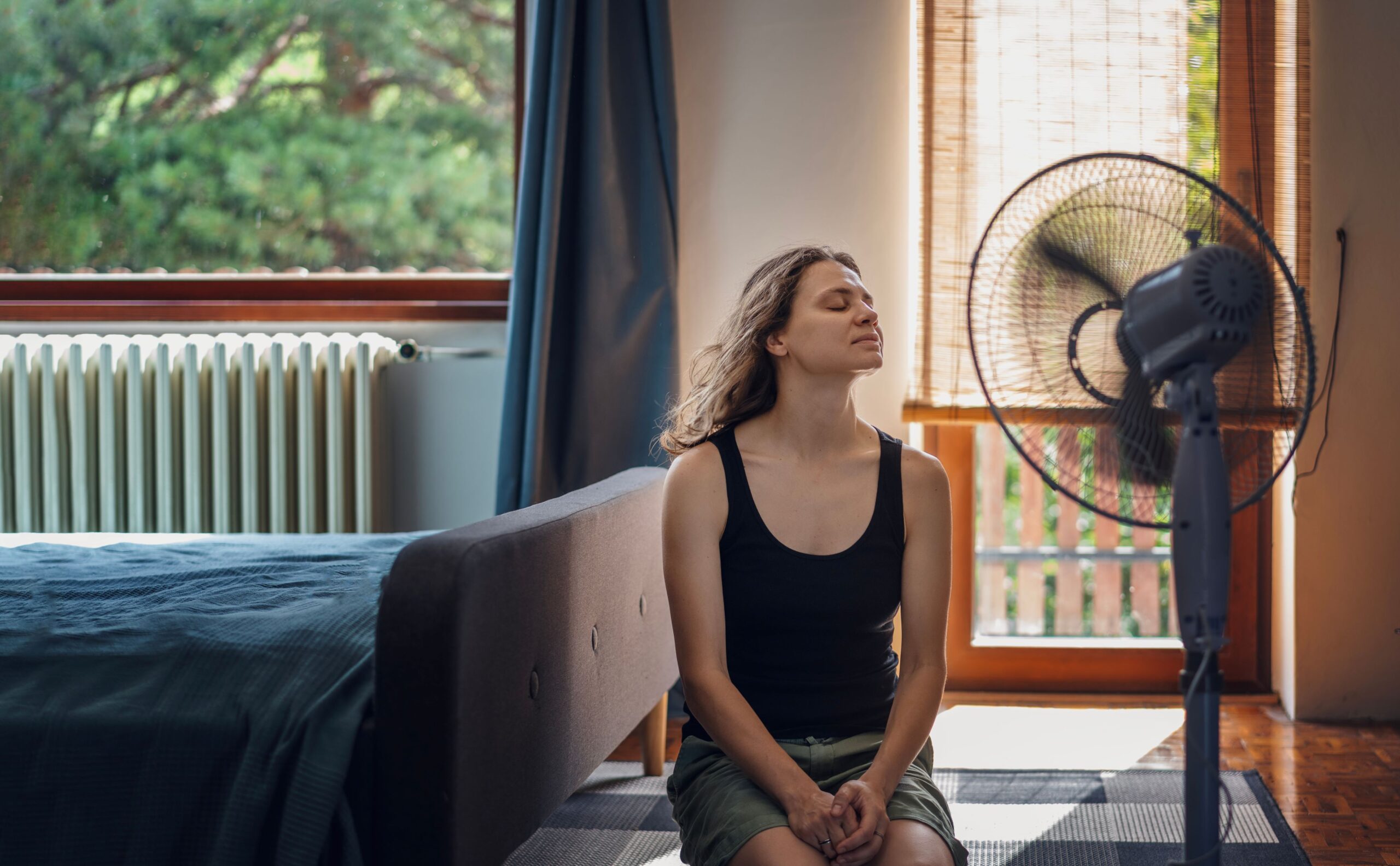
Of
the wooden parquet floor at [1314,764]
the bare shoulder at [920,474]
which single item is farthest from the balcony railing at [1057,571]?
the bare shoulder at [920,474]

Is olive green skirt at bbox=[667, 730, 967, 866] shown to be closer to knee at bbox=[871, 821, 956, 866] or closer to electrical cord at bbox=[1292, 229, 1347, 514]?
knee at bbox=[871, 821, 956, 866]

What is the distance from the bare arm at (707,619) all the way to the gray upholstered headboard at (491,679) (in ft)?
0.45

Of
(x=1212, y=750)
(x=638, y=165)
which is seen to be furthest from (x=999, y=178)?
(x=1212, y=750)

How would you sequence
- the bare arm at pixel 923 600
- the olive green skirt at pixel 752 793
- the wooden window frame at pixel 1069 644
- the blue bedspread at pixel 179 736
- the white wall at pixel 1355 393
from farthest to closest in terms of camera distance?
the wooden window frame at pixel 1069 644 → the white wall at pixel 1355 393 → the bare arm at pixel 923 600 → the olive green skirt at pixel 752 793 → the blue bedspread at pixel 179 736

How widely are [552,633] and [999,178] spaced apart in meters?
1.68

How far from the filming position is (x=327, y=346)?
2.59m

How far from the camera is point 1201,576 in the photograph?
99 centimetres

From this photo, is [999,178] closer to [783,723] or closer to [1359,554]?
[1359,554]

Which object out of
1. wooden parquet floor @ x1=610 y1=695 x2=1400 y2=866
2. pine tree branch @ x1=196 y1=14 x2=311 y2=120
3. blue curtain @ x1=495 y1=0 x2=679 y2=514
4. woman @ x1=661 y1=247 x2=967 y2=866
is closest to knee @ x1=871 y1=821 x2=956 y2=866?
woman @ x1=661 y1=247 x2=967 y2=866

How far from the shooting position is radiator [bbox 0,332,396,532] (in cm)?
258

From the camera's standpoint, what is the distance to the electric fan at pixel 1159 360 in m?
0.99

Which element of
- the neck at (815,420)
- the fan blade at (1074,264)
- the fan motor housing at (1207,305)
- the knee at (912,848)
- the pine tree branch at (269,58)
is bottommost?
the knee at (912,848)

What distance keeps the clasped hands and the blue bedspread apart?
47 centimetres

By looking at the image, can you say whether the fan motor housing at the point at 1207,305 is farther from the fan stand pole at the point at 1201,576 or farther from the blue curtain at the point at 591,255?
the blue curtain at the point at 591,255
